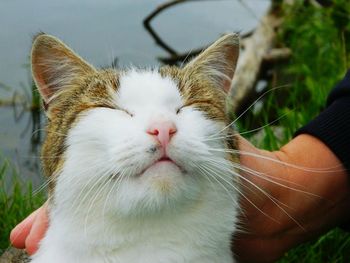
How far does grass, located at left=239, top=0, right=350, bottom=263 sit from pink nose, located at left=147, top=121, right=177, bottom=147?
5.00 ft

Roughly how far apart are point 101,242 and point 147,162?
0.91 ft

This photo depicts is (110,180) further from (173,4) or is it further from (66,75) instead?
(173,4)

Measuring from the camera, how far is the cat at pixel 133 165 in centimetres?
150

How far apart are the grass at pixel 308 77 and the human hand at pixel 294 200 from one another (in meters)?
0.49

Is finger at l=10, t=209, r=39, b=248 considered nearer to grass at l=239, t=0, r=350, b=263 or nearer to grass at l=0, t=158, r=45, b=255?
grass at l=0, t=158, r=45, b=255

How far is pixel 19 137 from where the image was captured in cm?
461

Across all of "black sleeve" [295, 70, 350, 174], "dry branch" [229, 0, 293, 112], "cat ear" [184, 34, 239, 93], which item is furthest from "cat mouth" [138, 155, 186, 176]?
"dry branch" [229, 0, 293, 112]

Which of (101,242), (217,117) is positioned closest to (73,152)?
(101,242)

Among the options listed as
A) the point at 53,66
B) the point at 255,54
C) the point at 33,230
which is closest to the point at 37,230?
the point at 33,230

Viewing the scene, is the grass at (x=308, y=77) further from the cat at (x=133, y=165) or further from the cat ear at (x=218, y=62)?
the cat at (x=133, y=165)

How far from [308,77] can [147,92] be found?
10.7 feet

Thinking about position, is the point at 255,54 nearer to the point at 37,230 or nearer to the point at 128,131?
the point at 37,230

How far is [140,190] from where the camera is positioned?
1497mm

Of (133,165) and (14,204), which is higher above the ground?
(133,165)
